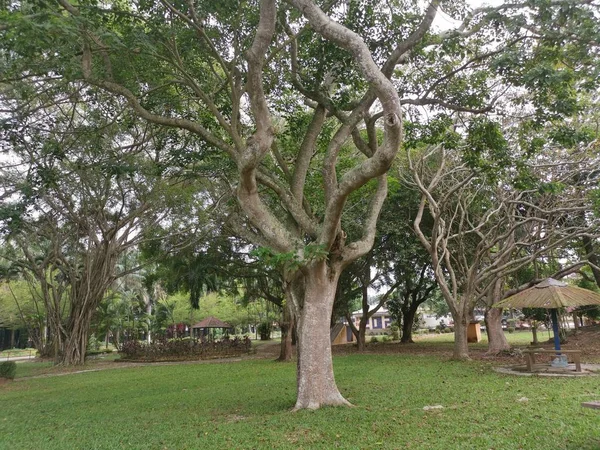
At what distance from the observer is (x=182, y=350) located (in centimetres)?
2133

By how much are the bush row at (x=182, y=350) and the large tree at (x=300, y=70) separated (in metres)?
14.6

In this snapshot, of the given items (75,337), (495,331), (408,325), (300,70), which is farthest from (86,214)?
(408,325)

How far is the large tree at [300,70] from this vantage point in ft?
19.6

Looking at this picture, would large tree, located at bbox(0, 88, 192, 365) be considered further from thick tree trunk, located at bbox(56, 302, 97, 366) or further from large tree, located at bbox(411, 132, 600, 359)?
large tree, located at bbox(411, 132, 600, 359)

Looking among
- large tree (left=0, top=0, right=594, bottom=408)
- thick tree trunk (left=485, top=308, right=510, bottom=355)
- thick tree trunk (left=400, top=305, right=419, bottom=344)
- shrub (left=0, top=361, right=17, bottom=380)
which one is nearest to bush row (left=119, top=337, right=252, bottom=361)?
shrub (left=0, top=361, right=17, bottom=380)

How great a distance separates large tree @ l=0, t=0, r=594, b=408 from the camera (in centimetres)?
598

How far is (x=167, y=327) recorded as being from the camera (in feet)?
106

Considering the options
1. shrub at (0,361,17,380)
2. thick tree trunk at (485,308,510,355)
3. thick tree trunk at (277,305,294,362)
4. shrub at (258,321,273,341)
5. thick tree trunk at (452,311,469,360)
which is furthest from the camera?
shrub at (258,321,273,341)

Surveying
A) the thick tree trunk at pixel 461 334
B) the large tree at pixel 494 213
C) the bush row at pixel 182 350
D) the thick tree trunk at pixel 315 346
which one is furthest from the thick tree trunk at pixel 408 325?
the thick tree trunk at pixel 315 346

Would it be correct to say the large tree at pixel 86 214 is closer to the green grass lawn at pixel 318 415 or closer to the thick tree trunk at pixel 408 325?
the green grass lawn at pixel 318 415

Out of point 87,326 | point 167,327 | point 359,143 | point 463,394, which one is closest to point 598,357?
point 463,394

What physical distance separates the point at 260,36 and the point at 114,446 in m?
5.73

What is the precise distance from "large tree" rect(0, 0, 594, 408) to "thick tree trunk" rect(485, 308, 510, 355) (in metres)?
9.44

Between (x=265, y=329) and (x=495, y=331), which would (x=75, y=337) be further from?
(x=265, y=329)
